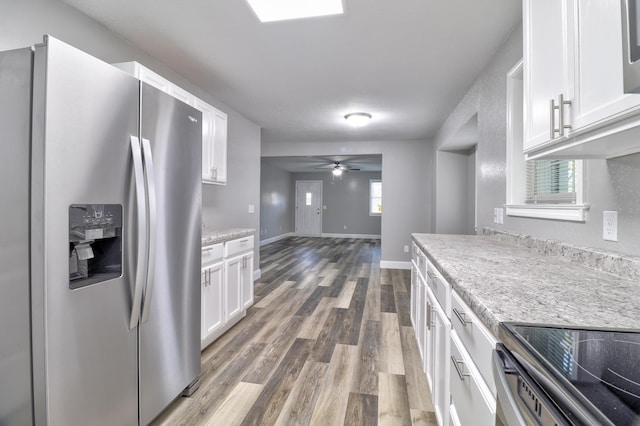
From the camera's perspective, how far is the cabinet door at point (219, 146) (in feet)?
10.0

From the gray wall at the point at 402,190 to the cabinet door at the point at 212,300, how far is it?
12.7 feet

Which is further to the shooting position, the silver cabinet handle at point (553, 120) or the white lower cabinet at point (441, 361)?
the white lower cabinet at point (441, 361)

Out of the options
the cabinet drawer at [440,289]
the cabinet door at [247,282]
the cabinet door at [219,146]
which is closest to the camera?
the cabinet drawer at [440,289]

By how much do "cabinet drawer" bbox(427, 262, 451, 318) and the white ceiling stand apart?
1.63 meters

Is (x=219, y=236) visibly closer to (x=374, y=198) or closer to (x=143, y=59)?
(x=143, y=59)

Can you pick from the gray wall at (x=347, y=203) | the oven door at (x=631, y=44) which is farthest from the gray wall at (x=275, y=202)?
the oven door at (x=631, y=44)

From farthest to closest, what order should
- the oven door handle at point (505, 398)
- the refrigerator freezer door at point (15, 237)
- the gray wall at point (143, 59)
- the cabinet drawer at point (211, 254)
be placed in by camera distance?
1. the cabinet drawer at point (211, 254)
2. the gray wall at point (143, 59)
3. the refrigerator freezer door at point (15, 237)
4. the oven door handle at point (505, 398)

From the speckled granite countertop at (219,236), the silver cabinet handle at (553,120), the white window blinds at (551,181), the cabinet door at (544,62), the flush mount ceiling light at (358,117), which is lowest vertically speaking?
the speckled granite countertop at (219,236)

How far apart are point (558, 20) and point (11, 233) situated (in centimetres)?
212

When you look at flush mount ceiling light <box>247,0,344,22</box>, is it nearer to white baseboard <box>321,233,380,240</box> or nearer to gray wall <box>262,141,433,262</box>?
gray wall <box>262,141,433,262</box>

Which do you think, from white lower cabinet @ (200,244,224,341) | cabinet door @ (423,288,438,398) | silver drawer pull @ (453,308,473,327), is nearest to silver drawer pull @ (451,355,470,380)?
silver drawer pull @ (453,308,473,327)

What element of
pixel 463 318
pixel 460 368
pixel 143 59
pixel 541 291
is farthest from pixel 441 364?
pixel 143 59

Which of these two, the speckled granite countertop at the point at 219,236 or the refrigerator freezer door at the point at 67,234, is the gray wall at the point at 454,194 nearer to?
the speckled granite countertop at the point at 219,236

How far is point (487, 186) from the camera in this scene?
8.91 feet
